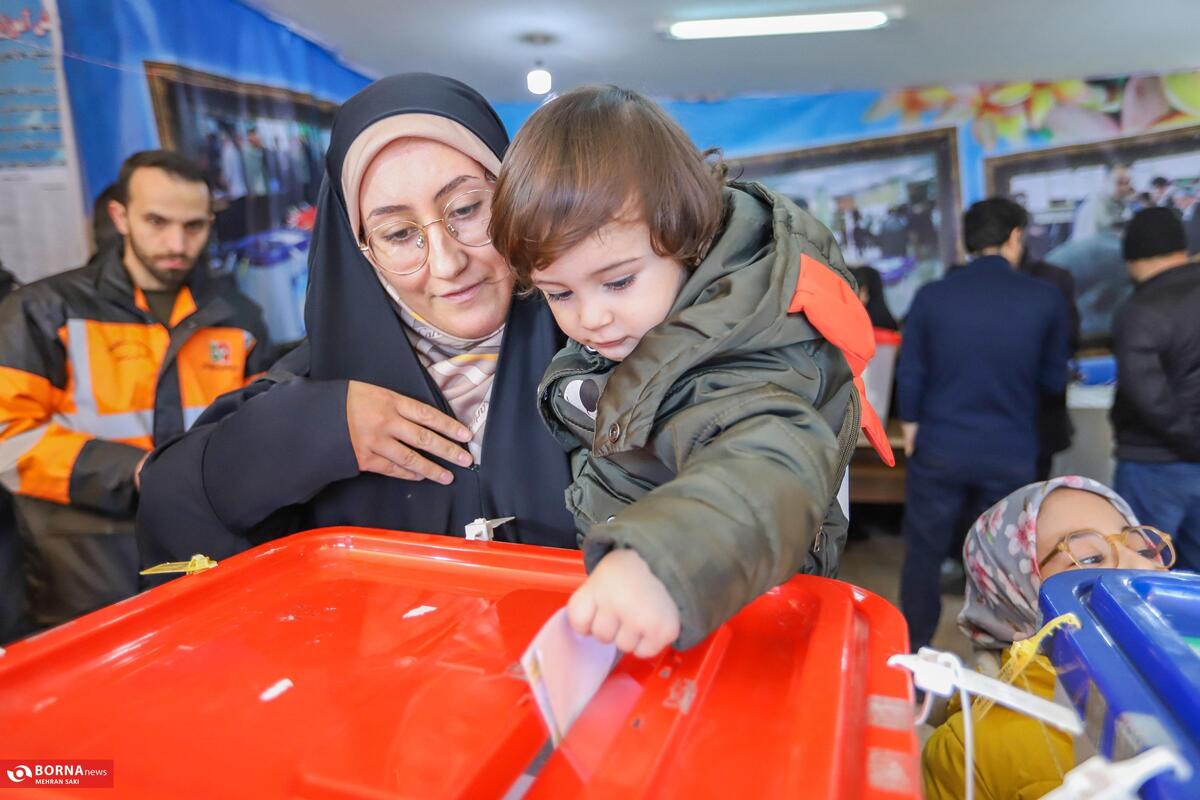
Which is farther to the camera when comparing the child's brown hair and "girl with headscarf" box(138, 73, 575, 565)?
"girl with headscarf" box(138, 73, 575, 565)

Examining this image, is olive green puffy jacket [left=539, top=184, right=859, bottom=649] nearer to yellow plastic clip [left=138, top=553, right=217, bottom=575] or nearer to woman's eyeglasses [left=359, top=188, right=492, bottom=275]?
woman's eyeglasses [left=359, top=188, right=492, bottom=275]

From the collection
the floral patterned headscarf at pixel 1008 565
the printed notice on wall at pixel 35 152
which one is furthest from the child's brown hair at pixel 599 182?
the printed notice on wall at pixel 35 152

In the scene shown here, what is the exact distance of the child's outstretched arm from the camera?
23.0 inches

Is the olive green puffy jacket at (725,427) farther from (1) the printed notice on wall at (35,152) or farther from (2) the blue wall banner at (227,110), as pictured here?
(2) the blue wall banner at (227,110)

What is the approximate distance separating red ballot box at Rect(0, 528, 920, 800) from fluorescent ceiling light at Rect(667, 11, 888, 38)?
4.06 m

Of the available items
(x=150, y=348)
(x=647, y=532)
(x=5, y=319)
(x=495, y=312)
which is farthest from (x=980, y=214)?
(x=5, y=319)

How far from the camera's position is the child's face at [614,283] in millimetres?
971

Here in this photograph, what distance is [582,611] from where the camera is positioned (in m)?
0.56

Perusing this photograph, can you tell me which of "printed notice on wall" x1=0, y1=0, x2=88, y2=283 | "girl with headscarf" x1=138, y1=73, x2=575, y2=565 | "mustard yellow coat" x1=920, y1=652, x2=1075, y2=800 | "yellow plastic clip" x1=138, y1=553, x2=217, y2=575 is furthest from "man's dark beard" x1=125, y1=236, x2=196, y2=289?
"mustard yellow coat" x1=920, y1=652, x2=1075, y2=800

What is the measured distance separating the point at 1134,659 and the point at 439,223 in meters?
1.09

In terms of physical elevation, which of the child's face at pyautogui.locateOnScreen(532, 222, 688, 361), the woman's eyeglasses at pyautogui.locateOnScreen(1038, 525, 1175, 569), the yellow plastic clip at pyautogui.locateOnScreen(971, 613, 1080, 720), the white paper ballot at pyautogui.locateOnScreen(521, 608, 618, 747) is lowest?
the woman's eyeglasses at pyautogui.locateOnScreen(1038, 525, 1175, 569)

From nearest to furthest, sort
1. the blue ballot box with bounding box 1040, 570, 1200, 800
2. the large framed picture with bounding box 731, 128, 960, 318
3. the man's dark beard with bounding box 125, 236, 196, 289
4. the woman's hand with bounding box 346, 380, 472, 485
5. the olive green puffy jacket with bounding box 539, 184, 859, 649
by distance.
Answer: the blue ballot box with bounding box 1040, 570, 1200, 800 → the olive green puffy jacket with bounding box 539, 184, 859, 649 → the woman's hand with bounding box 346, 380, 472, 485 → the man's dark beard with bounding box 125, 236, 196, 289 → the large framed picture with bounding box 731, 128, 960, 318

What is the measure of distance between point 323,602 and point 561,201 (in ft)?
1.90

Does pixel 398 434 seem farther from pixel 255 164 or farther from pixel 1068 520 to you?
pixel 255 164
